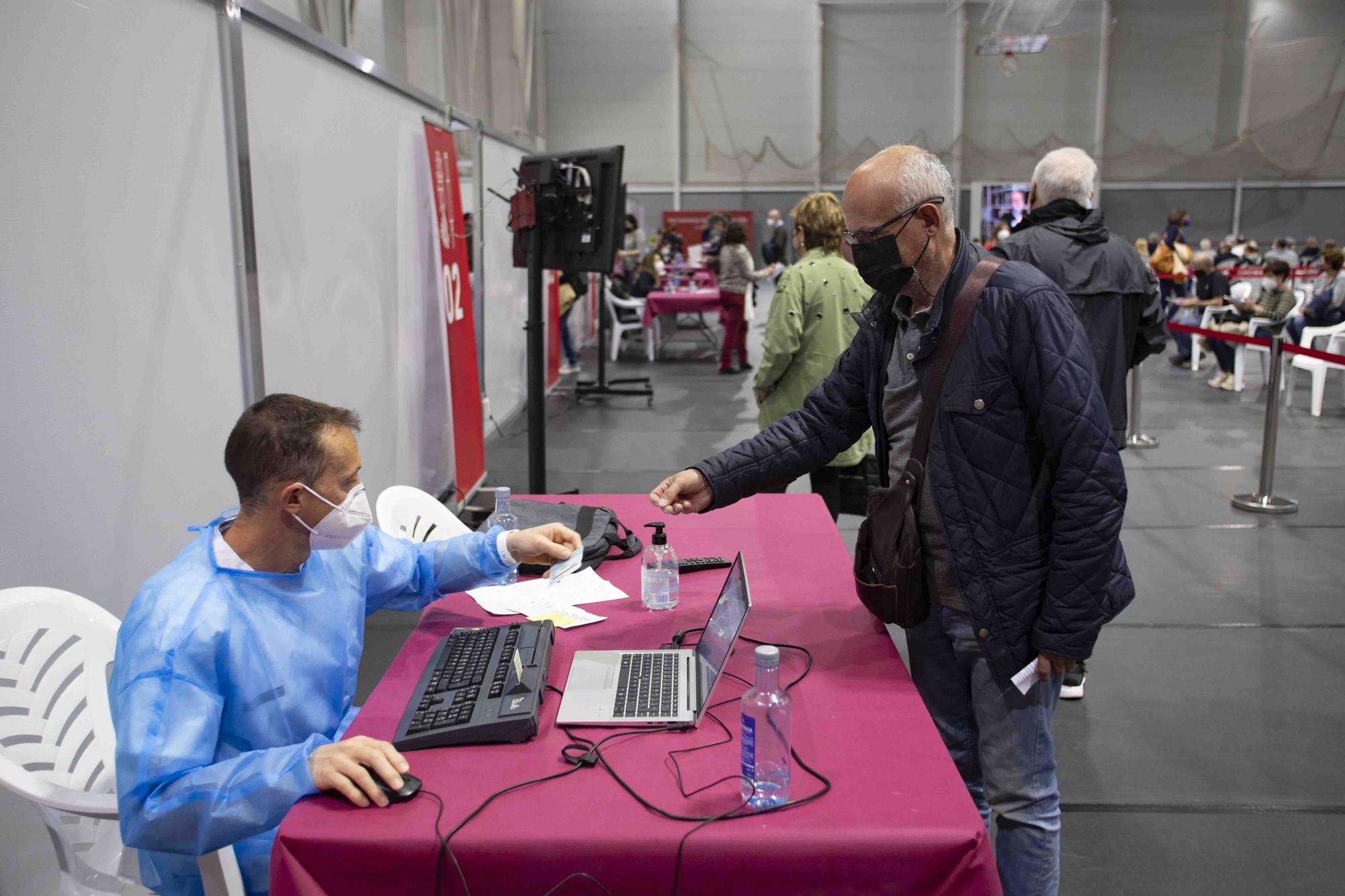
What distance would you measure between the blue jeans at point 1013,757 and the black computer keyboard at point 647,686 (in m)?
0.46

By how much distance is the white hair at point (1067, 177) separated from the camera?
292 centimetres

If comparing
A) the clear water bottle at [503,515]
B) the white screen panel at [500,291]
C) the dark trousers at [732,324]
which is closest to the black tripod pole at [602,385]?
the white screen panel at [500,291]

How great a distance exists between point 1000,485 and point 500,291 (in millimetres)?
6080

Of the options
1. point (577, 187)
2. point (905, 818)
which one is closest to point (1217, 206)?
point (577, 187)

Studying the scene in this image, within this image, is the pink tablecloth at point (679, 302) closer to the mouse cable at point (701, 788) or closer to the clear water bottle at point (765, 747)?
the mouse cable at point (701, 788)

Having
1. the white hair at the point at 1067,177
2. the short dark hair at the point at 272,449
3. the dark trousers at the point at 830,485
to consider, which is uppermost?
the white hair at the point at 1067,177

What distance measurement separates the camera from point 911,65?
17484mm

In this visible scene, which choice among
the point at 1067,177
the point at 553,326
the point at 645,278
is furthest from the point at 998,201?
the point at 1067,177

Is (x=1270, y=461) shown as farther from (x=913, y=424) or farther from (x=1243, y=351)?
(x=1243, y=351)

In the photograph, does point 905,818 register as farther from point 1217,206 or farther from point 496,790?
point 1217,206

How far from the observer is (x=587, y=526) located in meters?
2.42

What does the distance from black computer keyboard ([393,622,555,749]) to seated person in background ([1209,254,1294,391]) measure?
790 centimetres

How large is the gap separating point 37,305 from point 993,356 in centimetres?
179

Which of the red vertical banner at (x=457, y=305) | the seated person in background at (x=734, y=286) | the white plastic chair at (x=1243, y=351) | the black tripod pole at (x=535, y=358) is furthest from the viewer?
the seated person in background at (x=734, y=286)
